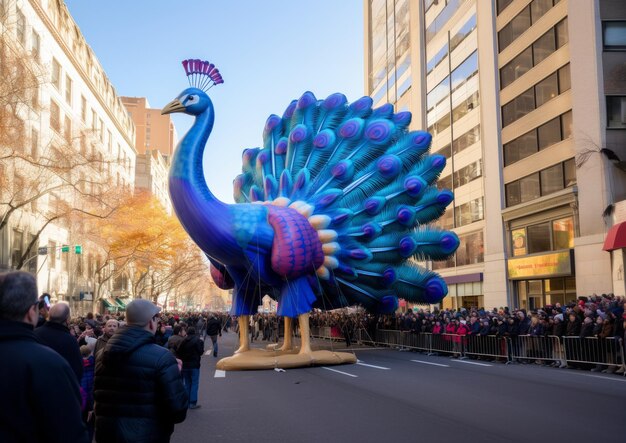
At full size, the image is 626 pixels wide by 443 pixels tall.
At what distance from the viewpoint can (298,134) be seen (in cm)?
1998

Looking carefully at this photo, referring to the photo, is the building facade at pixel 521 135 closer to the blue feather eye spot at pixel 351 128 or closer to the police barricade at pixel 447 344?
the police barricade at pixel 447 344

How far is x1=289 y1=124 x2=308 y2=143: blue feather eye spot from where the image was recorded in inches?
786

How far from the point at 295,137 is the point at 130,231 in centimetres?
2510

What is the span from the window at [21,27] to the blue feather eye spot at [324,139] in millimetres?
18312

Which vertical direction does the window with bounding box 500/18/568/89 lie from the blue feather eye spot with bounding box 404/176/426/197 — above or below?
above

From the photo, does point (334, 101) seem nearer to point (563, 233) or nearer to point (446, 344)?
point (446, 344)

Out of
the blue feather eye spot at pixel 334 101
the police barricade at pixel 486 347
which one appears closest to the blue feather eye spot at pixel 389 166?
the blue feather eye spot at pixel 334 101

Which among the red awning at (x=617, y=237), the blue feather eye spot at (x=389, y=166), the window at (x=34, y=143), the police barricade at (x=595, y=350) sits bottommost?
the police barricade at (x=595, y=350)

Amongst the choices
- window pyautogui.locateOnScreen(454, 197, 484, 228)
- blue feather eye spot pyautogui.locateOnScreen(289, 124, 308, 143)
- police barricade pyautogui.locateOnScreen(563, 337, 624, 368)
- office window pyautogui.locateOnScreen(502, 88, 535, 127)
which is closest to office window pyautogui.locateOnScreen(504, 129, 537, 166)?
office window pyautogui.locateOnScreen(502, 88, 535, 127)

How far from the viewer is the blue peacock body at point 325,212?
16.7 m

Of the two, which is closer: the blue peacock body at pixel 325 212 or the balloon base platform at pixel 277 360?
the blue peacock body at pixel 325 212

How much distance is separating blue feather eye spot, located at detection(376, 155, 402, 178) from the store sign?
46.2ft

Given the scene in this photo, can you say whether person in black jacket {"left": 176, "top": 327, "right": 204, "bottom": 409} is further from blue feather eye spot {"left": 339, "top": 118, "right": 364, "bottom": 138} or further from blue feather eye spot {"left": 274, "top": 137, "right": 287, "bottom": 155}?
blue feather eye spot {"left": 274, "top": 137, "right": 287, "bottom": 155}

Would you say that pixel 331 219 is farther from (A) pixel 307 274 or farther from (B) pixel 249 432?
(B) pixel 249 432
